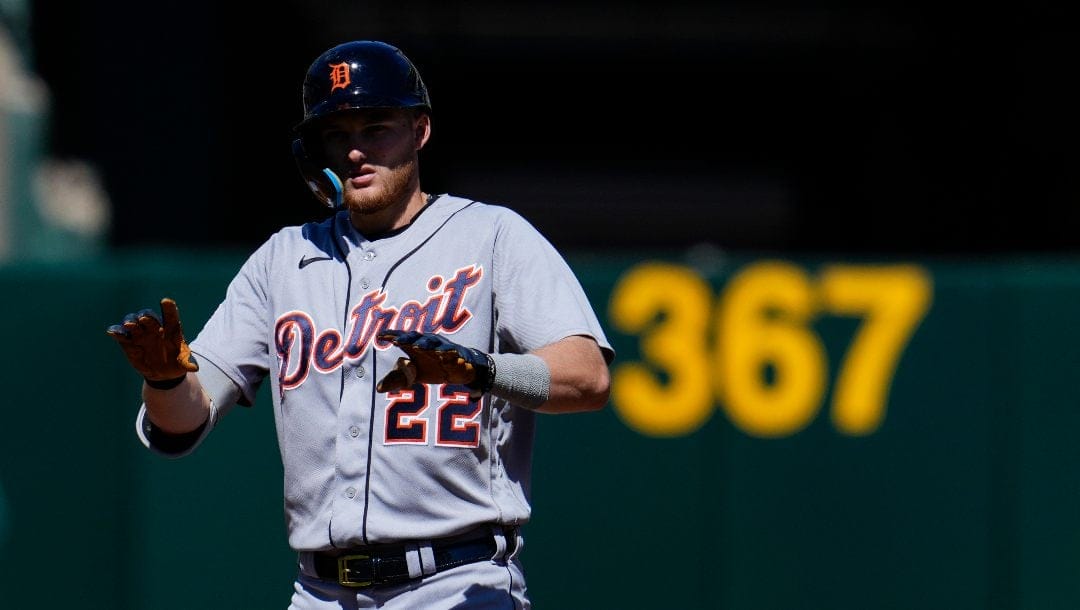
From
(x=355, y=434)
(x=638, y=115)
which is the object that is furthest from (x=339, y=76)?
(x=638, y=115)

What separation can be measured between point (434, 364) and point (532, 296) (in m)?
0.41

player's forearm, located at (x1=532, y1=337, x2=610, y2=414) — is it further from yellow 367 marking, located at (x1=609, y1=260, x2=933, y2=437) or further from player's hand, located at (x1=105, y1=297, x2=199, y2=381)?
yellow 367 marking, located at (x1=609, y1=260, x2=933, y2=437)

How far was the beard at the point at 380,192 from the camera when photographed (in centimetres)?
279

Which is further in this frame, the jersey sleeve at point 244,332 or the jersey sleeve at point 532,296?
the jersey sleeve at point 244,332

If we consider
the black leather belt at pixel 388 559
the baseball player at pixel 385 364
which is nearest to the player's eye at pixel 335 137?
the baseball player at pixel 385 364

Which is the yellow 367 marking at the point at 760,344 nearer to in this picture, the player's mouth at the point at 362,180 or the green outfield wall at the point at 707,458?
the green outfield wall at the point at 707,458

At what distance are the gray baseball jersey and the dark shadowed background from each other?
21.3 ft

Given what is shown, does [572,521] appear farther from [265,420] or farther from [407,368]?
[407,368]

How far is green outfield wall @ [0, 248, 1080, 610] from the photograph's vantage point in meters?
5.30

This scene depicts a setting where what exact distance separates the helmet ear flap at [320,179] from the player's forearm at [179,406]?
0.44 meters

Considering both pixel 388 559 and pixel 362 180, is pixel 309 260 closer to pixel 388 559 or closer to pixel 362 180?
pixel 362 180

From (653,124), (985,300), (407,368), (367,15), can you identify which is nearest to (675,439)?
(985,300)

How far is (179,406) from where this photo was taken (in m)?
2.72

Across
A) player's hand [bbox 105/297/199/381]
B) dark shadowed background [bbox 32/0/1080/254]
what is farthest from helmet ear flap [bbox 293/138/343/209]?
dark shadowed background [bbox 32/0/1080/254]
